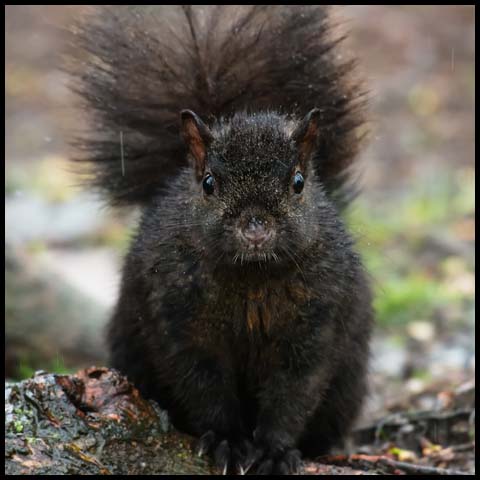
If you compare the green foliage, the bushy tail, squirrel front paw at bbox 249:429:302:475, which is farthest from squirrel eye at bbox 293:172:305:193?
the green foliage

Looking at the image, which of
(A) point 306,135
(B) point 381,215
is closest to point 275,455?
(A) point 306,135

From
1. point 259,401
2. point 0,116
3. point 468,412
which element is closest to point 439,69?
point 0,116

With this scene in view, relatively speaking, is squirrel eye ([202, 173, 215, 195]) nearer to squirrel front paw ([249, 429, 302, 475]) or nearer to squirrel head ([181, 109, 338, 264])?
squirrel head ([181, 109, 338, 264])

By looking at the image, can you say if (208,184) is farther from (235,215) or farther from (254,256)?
(254,256)

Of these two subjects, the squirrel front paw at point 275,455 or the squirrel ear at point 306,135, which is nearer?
the squirrel ear at point 306,135

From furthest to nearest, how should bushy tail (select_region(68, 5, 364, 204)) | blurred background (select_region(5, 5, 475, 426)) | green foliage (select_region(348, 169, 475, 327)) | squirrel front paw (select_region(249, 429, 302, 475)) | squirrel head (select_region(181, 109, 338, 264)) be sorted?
green foliage (select_region(348, 169, 475, 327)) < blurred background (select_region(5, 5, 475, 426)) < bushy tail (select_region(68, 5, 364, 204)) < squirrel front paw (select_region(249, 429, 302, 475)) < squirrel head (select_region(181, 109, 338, 264))

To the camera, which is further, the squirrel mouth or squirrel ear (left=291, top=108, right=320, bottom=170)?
squirrel ear (left=291, top=108, right=320, bottom=170)

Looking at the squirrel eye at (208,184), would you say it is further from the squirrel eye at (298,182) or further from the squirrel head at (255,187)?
the squirrel eye at (298,182)

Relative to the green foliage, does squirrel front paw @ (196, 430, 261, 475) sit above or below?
below

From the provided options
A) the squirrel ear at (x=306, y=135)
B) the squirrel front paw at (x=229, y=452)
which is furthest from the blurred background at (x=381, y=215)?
the squirrel front paw at (x=229, y=452)
